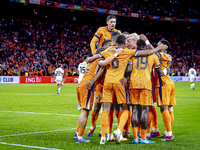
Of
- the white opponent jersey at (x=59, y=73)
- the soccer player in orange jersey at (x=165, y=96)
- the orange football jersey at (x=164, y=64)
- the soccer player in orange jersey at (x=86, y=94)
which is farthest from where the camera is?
the white opponent jersey at (x=59, y=73)

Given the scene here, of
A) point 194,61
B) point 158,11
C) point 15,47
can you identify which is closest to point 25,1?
point 15,47

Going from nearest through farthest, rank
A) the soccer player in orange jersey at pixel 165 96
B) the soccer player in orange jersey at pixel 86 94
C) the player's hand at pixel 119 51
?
1. the player's hand at pixel 119 51
2. the soccer player in orange jersey at pixel 86 94
3. the soccer player in orange jersey at pixel 165 96

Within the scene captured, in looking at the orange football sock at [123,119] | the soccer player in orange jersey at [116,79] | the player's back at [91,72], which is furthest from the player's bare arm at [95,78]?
the orange football sock at [123,119]

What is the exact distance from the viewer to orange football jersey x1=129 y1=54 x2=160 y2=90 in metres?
6.24

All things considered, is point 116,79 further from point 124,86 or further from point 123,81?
point 124,86

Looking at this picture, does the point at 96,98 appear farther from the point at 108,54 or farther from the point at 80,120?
the point at 108,54

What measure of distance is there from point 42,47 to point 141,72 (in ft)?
116

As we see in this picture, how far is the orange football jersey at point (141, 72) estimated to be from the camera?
6.24 meters

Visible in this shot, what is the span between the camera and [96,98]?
269 inches

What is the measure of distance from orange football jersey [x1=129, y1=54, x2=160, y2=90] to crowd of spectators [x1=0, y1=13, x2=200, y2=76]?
102ft

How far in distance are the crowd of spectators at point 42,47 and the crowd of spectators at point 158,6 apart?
499 cm

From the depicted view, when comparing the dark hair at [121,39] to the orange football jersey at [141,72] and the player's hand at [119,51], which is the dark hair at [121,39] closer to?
the player's hand at [119,51]

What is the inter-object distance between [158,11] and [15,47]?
1084 inches

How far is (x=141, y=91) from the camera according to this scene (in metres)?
6.27
